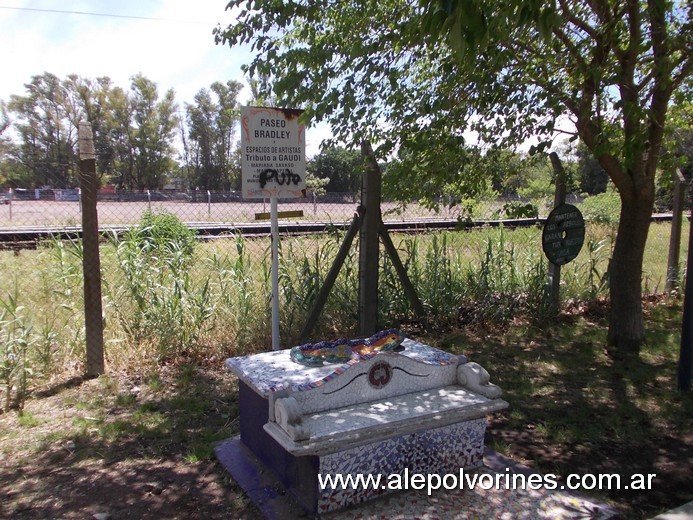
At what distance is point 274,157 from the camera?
14.6 feet

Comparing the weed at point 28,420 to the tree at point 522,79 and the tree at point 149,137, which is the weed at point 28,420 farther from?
the tree at point 149,137

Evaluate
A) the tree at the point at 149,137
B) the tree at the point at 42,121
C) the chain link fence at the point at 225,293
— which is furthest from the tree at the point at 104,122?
the chain link fence at the point at 225,293

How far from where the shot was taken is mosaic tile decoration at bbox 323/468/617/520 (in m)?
2.88

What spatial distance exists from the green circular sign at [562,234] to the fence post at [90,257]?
4.92 m

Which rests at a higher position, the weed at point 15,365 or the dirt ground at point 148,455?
the weed at point 15,365

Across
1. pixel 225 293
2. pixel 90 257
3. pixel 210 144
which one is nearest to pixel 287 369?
pixel 90 257

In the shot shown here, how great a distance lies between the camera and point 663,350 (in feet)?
19.2

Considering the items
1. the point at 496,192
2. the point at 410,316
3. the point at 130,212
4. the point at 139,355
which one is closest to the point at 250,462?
the point at 139,355

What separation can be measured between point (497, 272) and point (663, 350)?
85.1 inches

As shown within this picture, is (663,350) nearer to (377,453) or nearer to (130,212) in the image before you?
(377,453)

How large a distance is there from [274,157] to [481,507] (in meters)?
3.03

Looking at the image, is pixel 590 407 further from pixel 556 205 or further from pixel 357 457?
pixel 556 205

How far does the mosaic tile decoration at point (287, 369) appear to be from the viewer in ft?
9.84

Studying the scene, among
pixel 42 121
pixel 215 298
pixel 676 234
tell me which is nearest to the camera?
pixel 215 298
